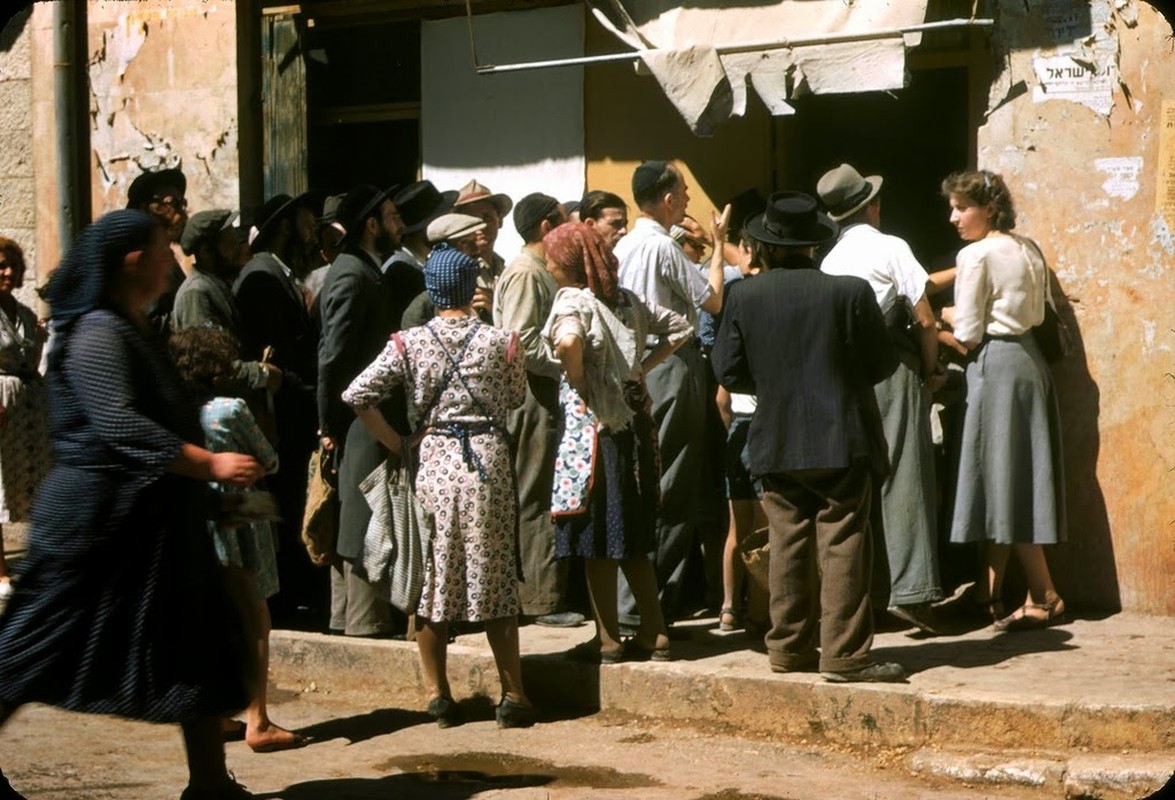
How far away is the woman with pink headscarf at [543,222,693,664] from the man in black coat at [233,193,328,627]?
1773 mm

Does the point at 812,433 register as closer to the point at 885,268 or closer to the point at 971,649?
the point at 885,268

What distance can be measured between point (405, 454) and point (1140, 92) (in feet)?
11.9

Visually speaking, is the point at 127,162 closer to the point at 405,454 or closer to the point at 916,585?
the point at 405,454

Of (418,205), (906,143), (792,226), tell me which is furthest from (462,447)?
(906,143)

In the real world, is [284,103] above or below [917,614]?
above

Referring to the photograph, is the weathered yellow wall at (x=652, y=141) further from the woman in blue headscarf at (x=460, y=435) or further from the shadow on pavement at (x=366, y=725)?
the shadow on pavement at (x=366, y=725)

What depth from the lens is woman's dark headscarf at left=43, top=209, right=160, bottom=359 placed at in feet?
17.7

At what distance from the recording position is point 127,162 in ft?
36.9

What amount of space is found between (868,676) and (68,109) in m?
6.54

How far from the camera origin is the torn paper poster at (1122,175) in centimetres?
834

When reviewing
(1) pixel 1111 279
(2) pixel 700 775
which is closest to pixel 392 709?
(2) pixel 700 775

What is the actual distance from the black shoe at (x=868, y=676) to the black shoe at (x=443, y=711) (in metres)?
1.45

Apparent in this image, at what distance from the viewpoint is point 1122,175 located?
838cm

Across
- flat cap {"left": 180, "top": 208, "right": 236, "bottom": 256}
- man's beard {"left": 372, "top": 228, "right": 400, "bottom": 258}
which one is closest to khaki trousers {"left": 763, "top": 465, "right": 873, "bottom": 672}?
man's beard {"left": 372, "top": 228, "right": 400, "bottom": 258}
